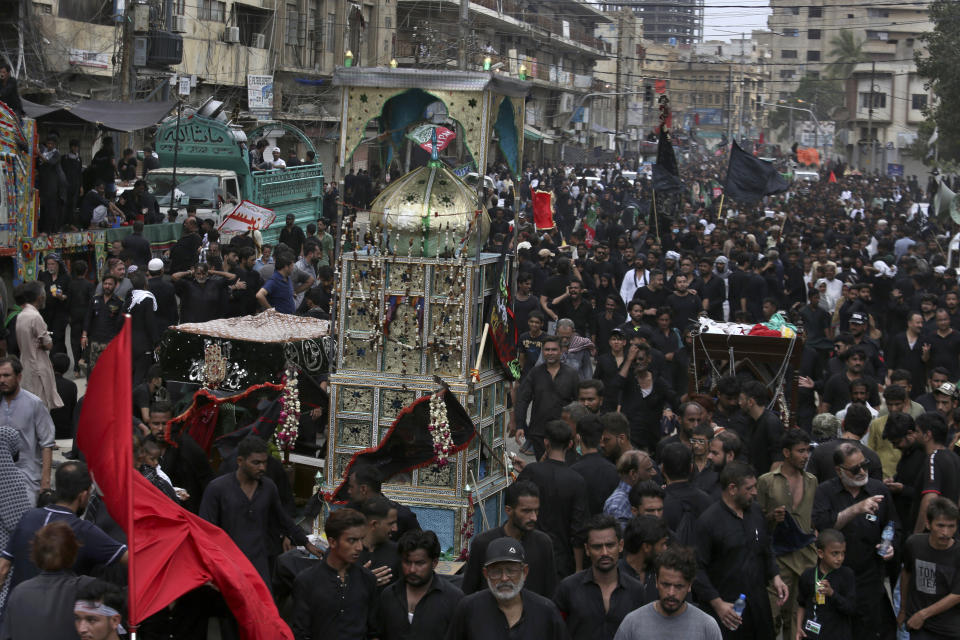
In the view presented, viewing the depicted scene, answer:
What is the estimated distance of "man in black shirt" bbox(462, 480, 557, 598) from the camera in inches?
258

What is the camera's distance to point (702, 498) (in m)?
7.33

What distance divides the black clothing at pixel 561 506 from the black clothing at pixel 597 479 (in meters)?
0.25

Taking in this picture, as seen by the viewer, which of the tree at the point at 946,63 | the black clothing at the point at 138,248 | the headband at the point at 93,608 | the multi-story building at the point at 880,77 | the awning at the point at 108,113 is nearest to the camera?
the headband at the point at 93,608

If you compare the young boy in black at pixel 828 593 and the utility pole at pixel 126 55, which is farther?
the utility pole at pixel 126 55

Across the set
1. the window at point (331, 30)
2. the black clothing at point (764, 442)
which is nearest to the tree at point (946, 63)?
the window at point (331, 30)

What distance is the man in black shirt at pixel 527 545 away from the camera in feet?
21.5

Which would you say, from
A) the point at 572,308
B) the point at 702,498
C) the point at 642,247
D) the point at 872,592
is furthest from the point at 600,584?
the point at 642,247

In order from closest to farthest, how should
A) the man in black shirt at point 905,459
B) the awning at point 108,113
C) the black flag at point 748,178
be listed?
1. the man in black shirt at point 905,459
2. the awning at point 108,113
3. the black flag at point 748,178

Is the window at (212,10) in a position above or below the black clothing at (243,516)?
above

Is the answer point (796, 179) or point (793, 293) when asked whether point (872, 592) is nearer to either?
point (793, 293)

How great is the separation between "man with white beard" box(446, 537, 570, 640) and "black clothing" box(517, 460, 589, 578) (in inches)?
71.9

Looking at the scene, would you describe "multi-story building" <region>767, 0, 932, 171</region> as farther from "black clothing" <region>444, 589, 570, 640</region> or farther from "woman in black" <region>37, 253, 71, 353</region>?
"black clothing" <region>444, 589, 570, 640</region>

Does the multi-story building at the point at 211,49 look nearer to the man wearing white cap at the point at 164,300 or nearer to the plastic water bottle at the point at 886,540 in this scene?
the man wearing white cap at the point at 164,300

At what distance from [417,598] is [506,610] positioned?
70 centimetres
